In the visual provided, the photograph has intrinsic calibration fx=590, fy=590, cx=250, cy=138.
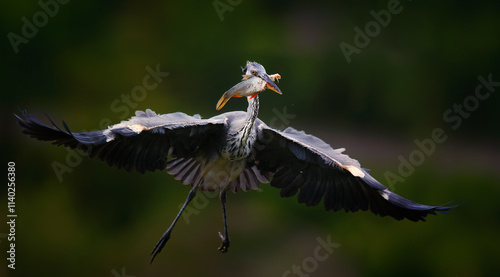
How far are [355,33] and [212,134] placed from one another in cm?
252

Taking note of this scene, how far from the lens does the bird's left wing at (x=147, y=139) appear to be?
2664 millimetres

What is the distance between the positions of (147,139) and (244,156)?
52 cm

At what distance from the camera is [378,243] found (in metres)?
4.96

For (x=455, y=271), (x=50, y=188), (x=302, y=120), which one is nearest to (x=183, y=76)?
(x=302, y=120)

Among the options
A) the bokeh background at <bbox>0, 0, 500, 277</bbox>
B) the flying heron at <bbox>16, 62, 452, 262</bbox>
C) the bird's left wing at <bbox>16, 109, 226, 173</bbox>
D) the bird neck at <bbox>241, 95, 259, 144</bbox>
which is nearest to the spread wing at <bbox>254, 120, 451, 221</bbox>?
the flying heron at <bbox>16, 62, 452, 262</bbox>

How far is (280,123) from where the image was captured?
509cm

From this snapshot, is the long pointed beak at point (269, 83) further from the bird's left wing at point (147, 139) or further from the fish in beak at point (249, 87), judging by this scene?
the bird's left wing at point (147, 139)

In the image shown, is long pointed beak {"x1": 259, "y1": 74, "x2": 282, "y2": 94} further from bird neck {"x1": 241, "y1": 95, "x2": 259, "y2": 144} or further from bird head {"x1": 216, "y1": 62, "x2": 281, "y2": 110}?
bird neck {"x1": 241, "y1": 95, "x2": 259, "y2": 144}

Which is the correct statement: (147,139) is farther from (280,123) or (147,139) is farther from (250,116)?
(280,123)

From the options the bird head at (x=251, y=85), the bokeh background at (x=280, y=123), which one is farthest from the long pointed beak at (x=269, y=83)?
the bokeh background at (x=280, y=123)

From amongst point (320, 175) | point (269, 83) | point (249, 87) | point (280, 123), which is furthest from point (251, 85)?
point (280, 123)

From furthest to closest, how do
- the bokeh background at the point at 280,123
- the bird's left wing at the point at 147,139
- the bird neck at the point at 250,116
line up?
the bokeh background at the point at 280,123 < the bird neck at the point at 250,116 < the bird's left wing at the point at 147,139

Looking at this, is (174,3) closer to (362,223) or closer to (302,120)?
(302,120)

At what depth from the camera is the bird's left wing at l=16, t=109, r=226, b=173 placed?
105 inches
